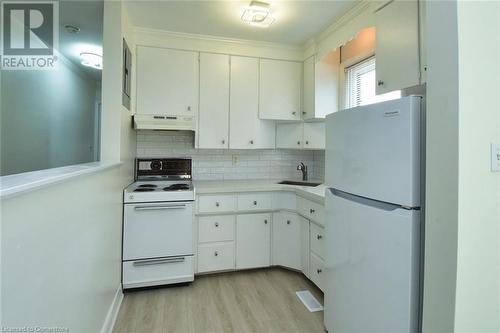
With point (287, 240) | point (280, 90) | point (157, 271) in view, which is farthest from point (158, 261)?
point (280, 90)

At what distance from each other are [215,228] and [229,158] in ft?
3.13

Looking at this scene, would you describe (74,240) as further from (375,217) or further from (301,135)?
A: (301,135)

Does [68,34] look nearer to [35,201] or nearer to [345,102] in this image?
[35,201]

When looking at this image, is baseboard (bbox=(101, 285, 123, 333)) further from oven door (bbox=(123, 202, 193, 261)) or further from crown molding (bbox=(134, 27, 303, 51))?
crown molding (bbox=(134, 27, 303, 51))

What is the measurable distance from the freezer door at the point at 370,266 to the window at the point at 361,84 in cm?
144

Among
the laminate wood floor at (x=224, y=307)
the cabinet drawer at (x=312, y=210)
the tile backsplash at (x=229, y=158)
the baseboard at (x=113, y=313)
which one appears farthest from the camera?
the tile backsplash at (x=229, y=158)

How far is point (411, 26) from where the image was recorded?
1.61 metres

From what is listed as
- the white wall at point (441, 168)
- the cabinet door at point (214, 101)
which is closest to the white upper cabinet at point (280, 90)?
the cabinet door at point (214, 101)

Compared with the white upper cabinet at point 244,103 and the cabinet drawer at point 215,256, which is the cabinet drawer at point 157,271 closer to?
the cabinet drawer at point 215,256

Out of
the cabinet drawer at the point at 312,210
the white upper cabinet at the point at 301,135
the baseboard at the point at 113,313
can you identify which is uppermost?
the white upper cabinet at the point at 301,135

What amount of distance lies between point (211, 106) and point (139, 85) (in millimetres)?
745

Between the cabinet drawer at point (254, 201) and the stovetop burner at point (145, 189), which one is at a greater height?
the stovetop burner at point (145, 189)

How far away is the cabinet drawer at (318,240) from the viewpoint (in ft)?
7.45

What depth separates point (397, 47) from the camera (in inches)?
67.2
